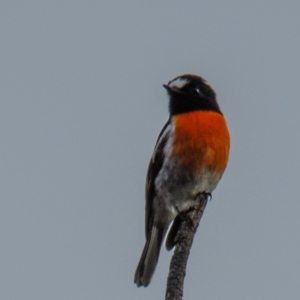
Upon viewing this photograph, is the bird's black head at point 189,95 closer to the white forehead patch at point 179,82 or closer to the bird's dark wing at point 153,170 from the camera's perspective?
the white forehead patch at point 179,82

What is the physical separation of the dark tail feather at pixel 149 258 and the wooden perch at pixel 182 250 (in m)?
1.80

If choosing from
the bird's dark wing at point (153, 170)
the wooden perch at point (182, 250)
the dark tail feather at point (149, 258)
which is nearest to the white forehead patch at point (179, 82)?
the bird's dark wing at point (153, 170)

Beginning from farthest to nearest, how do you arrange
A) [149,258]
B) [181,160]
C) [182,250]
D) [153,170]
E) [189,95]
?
1. [189,95]
2. [153,170]
3. [149,258]
4. [181,160]
5. [182,250]

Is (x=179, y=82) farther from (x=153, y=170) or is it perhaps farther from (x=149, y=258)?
(x=149, y=258)

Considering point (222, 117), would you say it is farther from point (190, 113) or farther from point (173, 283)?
point (173, 283)

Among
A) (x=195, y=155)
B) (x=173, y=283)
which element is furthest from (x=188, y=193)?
(x=173, y=283)

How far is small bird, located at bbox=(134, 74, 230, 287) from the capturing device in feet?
28.9

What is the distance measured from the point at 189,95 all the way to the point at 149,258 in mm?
2412

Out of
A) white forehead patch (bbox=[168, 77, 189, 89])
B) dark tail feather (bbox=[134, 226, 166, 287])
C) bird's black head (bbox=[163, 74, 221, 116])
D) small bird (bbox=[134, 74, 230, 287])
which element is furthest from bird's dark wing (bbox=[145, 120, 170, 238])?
white forehead patch (bbox=[168, 77, 189, 89])

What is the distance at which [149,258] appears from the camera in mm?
9094

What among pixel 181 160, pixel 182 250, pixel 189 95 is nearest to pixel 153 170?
pixel 181 160

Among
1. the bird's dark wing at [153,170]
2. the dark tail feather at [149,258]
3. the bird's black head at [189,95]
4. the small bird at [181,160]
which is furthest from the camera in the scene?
the bird's black head at [189,95]

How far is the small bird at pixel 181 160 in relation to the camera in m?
8.80

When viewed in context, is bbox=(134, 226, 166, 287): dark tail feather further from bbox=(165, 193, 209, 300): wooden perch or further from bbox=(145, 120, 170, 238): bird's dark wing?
bbox=(165, 193, 209, 300): wooden perch
